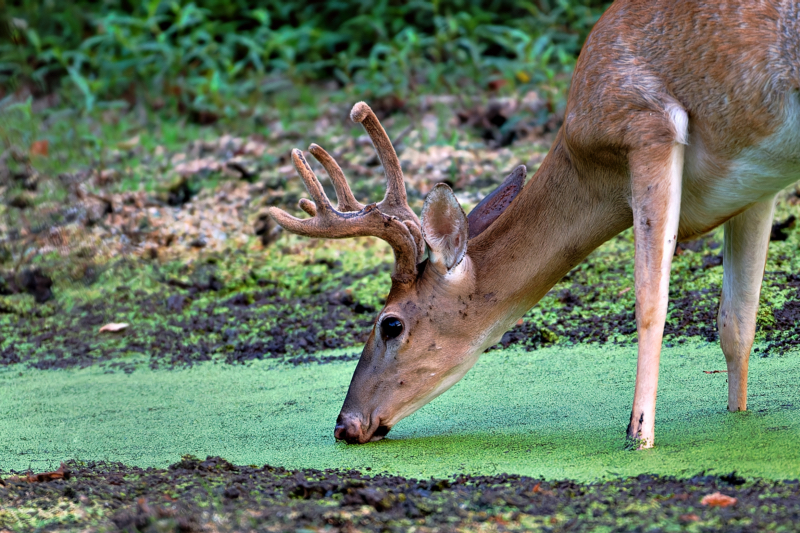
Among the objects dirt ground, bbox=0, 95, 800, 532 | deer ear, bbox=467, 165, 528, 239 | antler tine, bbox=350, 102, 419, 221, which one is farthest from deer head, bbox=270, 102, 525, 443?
dirt ground, bbox=0, 95, 800, 532

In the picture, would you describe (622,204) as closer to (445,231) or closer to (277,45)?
(445,231)

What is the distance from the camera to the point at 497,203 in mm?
4707

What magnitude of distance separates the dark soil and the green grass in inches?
8.7

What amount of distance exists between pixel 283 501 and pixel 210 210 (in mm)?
5703

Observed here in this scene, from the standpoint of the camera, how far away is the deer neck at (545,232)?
4.16 m

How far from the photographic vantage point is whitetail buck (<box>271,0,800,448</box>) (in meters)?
3.76

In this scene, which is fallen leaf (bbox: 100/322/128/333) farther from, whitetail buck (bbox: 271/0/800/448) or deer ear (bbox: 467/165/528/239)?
deer ear (bbox: 467/165/528/239)

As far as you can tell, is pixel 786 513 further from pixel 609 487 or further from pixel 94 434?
pixel 94 434

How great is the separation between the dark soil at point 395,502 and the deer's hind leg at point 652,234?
559 mm

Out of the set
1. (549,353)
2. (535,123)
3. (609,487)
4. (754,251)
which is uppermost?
(535,123)

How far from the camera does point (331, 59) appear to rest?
463 inches

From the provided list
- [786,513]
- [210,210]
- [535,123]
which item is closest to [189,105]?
[210,210]

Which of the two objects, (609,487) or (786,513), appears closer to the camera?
(786,513)

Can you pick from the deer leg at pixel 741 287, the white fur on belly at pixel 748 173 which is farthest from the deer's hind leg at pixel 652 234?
the deer leg at pixel 741 287
